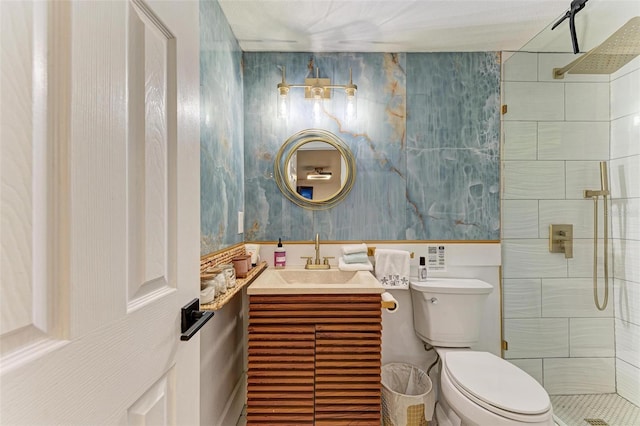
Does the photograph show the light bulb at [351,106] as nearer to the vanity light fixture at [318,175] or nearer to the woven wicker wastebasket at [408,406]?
the vanity light fixture at [318,175]

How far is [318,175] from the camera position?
2080mm

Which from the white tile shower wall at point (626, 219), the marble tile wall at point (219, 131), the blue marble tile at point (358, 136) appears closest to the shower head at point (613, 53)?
the white tile shower wall at point (626, 219)

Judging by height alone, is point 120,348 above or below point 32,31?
below

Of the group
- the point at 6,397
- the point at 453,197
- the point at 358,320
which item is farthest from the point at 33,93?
the point at 453,197

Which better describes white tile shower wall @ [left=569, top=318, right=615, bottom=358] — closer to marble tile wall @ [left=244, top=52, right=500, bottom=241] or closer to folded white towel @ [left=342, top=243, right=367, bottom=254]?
marble tile wall @ [left=244, top=52, right=500, bottom=241]

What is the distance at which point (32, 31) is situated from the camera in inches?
13.0

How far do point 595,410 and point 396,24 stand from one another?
7.32 feet

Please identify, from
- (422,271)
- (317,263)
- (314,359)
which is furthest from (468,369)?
(317,263)

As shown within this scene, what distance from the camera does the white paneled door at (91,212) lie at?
31 centimetres

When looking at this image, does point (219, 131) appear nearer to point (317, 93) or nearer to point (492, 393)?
point (317, 93)

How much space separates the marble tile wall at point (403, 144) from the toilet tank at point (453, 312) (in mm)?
371

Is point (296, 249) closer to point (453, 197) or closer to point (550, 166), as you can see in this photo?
point (453, 197)

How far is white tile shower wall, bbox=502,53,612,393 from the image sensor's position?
159cm

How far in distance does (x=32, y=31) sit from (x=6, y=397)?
358 millimetres
